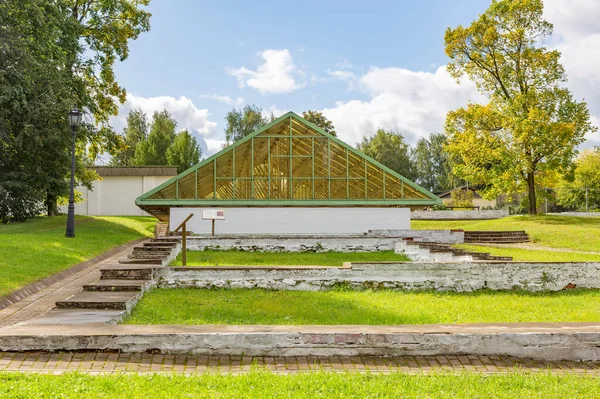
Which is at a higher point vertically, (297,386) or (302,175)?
(302,175)

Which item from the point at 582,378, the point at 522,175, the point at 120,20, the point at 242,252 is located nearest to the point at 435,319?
the point at 582,378

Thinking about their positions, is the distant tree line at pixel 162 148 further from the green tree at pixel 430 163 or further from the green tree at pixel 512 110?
the green tree at pixel 430 163

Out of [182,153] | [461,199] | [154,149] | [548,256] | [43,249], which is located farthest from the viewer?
[154,149]

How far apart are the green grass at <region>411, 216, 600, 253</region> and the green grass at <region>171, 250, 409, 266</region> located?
1049 centimetres

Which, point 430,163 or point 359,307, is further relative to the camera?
point 430,163

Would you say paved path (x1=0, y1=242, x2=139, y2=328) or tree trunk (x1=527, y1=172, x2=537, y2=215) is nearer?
paved path (x1=0, y1=242, x2=139, y2=328)

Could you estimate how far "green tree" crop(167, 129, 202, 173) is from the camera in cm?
5547

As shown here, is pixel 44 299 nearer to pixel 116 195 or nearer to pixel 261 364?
pixel 261 364

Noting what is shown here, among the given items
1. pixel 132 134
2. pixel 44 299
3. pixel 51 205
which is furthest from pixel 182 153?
pixel 44 299

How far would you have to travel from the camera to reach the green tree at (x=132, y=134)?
212 feet

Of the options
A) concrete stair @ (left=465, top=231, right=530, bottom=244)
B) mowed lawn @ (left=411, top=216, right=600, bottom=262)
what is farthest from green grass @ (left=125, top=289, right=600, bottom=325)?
concrete stair @ (left=465, top=231, right=530, bottom=244)

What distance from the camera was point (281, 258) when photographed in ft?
48.5

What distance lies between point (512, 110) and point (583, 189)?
3075 cm

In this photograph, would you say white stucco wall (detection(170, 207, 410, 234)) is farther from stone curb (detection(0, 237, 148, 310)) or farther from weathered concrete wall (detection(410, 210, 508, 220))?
weathered concrete wall (detection(410, 210, 508, 220))
